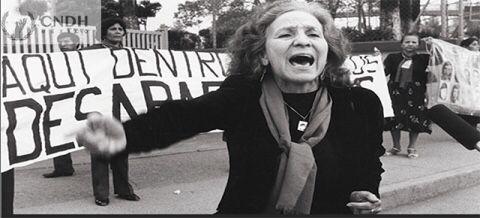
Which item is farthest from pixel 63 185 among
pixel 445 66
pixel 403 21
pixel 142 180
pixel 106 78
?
pixel 403 21

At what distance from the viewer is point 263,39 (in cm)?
233

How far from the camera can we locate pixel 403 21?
12.4 metres

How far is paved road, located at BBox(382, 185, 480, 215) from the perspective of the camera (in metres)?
5.37

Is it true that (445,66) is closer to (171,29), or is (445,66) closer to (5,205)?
(171,29)

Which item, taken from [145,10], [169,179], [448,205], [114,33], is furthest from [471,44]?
[114,33]

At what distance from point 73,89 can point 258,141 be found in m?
2.99

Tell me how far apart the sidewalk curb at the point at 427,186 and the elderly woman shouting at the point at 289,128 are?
132 inches

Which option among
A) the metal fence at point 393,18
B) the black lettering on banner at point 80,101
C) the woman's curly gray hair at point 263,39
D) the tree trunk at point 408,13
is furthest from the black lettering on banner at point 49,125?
the tree trunk at point 408,13

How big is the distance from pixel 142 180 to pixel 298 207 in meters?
3.93

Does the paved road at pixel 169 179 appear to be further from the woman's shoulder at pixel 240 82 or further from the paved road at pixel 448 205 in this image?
the woman's shoulder at pixel 240 82

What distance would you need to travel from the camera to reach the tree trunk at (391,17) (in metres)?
12.1

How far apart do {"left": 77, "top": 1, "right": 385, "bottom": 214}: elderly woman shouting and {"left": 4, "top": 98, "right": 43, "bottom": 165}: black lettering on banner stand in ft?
7.68

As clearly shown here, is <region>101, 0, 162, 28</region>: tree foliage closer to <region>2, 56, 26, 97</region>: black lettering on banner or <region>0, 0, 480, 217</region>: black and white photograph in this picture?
<region>0, 0, 480, 217</region>: black and white photograph

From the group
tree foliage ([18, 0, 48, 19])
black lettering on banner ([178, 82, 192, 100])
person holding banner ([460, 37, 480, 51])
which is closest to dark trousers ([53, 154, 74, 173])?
black lettering on banner ([178, 82, 192, 100])
